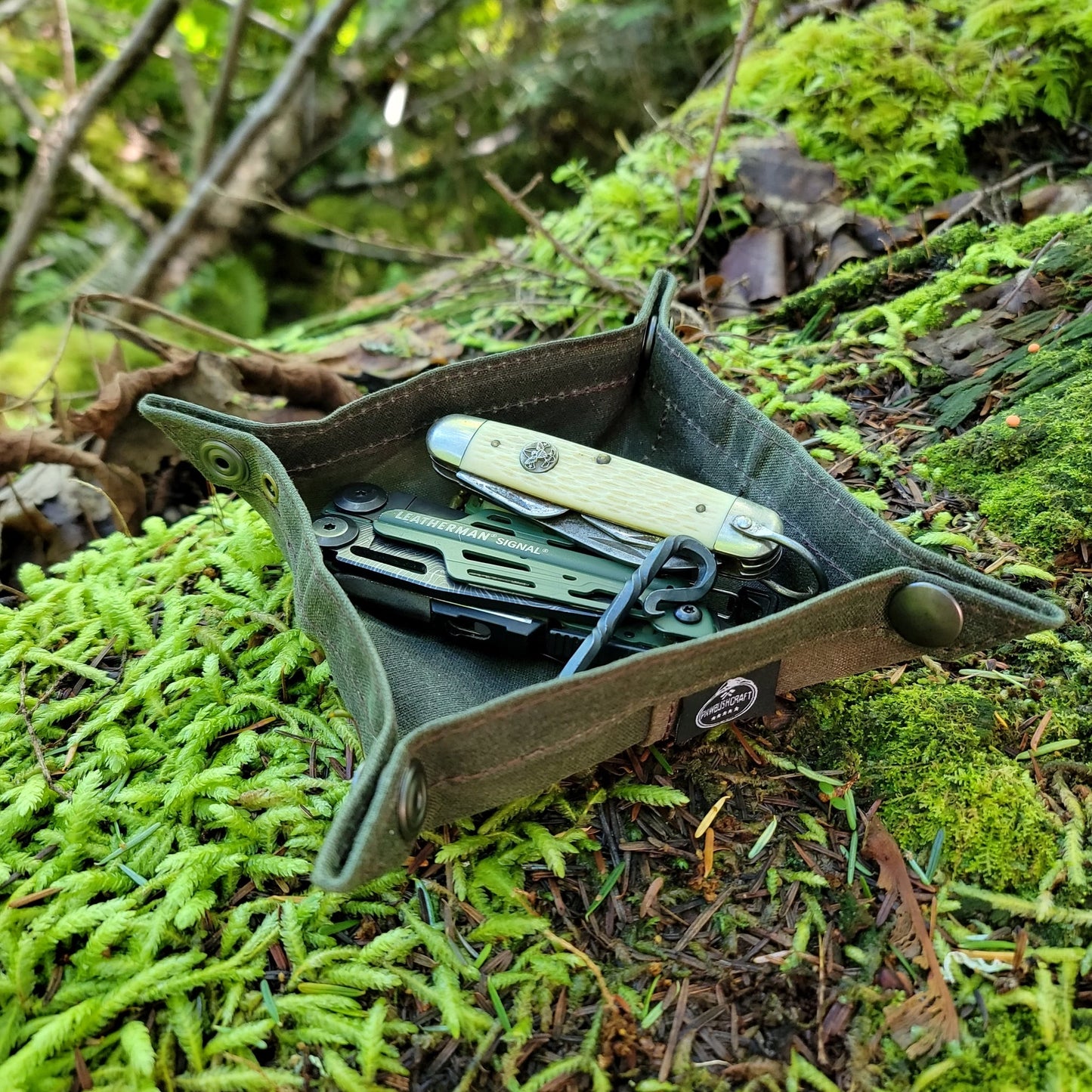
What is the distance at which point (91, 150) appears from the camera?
18.5ft

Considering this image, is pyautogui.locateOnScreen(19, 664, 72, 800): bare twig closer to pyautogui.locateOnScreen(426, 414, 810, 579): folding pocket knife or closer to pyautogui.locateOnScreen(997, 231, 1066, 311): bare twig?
pyautogui.locateOnScreen(426, 414, 810, 579): folding pocket knife

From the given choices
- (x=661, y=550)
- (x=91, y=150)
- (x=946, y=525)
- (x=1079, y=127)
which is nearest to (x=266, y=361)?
(x=661, y=550)

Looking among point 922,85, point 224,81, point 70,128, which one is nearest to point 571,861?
point 922,85

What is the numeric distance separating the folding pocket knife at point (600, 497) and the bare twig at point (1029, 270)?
123 centimetres

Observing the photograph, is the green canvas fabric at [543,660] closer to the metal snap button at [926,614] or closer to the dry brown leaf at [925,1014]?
the metal snap button at [926,614]

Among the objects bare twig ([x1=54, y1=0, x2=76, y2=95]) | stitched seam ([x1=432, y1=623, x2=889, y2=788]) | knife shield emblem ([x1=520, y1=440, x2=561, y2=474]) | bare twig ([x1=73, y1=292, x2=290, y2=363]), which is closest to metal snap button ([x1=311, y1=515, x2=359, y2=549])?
knife shield emblem ([x1=520, y1=440, x2=561, y2=474])

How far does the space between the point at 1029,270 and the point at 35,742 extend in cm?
268

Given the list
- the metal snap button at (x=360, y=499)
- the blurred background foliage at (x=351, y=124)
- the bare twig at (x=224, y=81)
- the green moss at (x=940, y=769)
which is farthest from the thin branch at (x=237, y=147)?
the green moss at (x=940, y=769)

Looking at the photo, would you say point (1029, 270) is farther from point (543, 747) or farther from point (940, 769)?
point (543, 747)

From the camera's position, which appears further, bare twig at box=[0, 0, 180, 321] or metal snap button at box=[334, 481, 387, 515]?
bare twig at box=[0, 0, 180, 321]

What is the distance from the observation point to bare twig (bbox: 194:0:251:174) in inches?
164

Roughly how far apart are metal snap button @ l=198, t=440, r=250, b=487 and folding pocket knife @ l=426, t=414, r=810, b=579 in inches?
15.4

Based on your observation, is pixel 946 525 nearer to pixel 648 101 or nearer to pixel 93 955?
pixel 93 955

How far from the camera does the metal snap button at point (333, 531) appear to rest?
1604mm
